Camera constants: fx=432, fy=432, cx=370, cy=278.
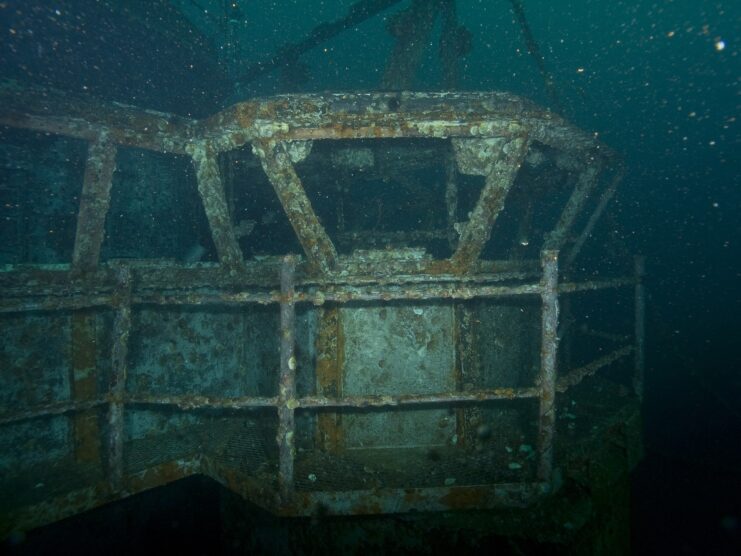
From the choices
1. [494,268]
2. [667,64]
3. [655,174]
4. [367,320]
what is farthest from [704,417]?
[667,64]

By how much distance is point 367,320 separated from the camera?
4.26m

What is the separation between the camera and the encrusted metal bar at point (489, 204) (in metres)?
3.85

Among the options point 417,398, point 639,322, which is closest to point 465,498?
point 417,398

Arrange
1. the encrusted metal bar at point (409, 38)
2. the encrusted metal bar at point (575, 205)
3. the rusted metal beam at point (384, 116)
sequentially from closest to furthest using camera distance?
the rusted metal beam at point (384, 116)
the encrusted metal bar at point (575, 205)
the encrusted metal bar at point (409, 38)

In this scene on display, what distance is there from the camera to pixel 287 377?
123 inches

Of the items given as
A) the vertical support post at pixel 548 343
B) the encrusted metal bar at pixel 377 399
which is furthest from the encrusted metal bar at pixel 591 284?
the encrusted metal bar at pixel 377 399

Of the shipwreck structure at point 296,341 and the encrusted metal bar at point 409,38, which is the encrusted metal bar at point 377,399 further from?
the encrusted metal bar at point 409,38

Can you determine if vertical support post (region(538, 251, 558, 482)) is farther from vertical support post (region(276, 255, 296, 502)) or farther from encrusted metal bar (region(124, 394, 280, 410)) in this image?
encrusted metal bar (region(124, 394, 280, 410))

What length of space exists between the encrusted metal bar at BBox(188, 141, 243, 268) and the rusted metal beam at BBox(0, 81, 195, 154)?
19cm

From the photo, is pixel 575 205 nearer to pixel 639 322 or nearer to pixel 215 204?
pixel 639 322

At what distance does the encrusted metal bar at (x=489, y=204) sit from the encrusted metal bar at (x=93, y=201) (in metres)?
3.23

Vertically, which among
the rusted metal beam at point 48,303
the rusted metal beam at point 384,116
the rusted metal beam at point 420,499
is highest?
the rusted metal beam at point 384,116

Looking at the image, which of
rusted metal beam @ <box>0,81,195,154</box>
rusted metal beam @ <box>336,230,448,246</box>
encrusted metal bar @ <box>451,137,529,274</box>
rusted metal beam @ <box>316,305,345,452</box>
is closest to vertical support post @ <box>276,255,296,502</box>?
rusted metal beam @ <box>316,305,345,452</box>

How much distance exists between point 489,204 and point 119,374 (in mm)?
3365
